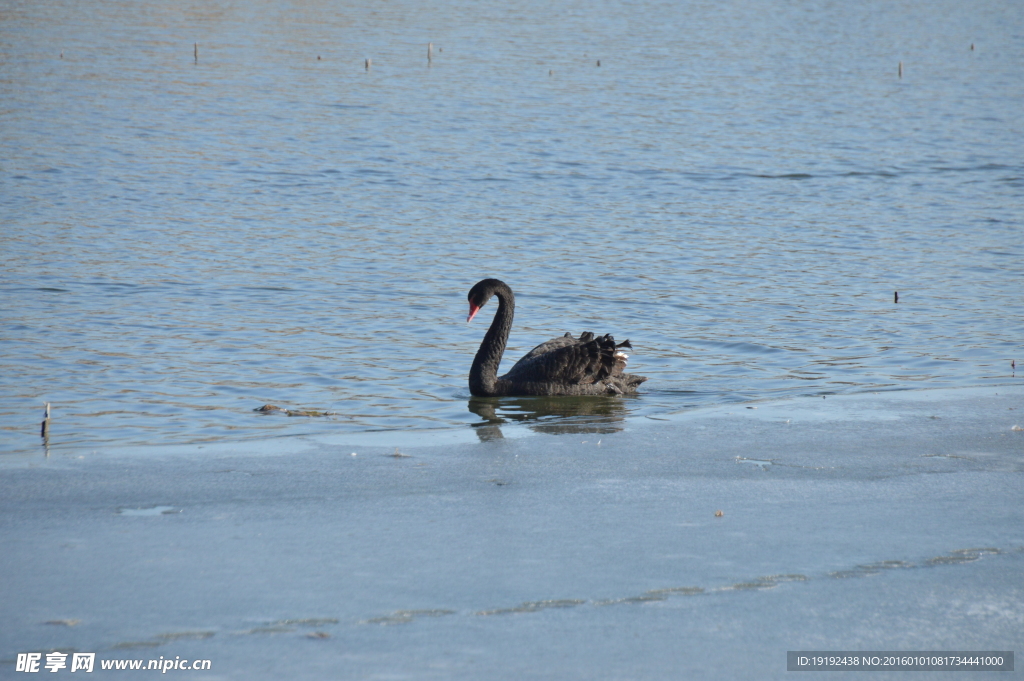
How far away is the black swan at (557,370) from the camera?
7.82 meters

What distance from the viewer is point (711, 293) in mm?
10836

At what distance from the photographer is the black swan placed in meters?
7.82

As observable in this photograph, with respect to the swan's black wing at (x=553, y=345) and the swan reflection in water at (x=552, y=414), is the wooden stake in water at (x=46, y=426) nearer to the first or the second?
the swan reflection in water at (x=552, y=414)

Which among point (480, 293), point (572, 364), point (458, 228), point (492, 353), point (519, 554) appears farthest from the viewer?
point (458, 228)

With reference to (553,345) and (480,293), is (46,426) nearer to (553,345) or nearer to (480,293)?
(480,293)

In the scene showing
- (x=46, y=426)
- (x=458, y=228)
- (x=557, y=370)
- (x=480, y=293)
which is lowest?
(x=46, y=426)

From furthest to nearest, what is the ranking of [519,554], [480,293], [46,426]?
[480,293], [46,426], [519,554]

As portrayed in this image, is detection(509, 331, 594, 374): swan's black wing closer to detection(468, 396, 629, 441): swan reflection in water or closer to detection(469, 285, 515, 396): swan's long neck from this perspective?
detection(469, 285, 515, 396): swan's long neck

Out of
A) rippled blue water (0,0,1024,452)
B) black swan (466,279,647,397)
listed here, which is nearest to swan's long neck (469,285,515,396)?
black swan (466,279,647,397)

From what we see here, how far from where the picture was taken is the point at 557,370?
25.8ft

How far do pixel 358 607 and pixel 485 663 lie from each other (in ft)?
1.88

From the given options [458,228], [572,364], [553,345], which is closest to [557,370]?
[572,364]

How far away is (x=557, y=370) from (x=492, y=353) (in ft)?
1.49

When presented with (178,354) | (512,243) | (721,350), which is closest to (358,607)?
(178,354)
